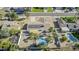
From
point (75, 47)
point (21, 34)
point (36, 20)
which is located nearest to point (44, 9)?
point (36, 20)

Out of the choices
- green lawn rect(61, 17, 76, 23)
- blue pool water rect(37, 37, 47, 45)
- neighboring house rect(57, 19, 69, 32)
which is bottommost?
blue pool water rect(37, 37, 47, 45)

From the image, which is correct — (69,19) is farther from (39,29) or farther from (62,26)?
(39,29)

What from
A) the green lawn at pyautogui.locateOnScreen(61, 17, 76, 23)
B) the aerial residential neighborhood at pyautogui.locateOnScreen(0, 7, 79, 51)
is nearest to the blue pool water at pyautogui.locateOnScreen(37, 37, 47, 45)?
the aerial residential neighborhood at pyautogui.locateOnScreen(0, 7, 79, 51)

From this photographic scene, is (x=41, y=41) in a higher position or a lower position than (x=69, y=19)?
lower

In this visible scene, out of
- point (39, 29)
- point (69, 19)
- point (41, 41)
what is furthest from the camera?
point (69, 19)

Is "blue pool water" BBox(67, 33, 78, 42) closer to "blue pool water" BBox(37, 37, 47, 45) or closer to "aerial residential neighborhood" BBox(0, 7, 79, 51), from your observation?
"aerial residential neighborhood" BBox(0, 7, 79, 51)

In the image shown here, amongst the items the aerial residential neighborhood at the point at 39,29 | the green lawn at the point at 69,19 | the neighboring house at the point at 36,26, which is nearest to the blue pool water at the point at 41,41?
the aerial residential neighborhood at the point at 39,29

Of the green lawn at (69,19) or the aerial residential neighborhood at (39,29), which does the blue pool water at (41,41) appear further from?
the green lawn at (69,19)

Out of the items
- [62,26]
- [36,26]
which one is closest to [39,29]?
[36,26]
